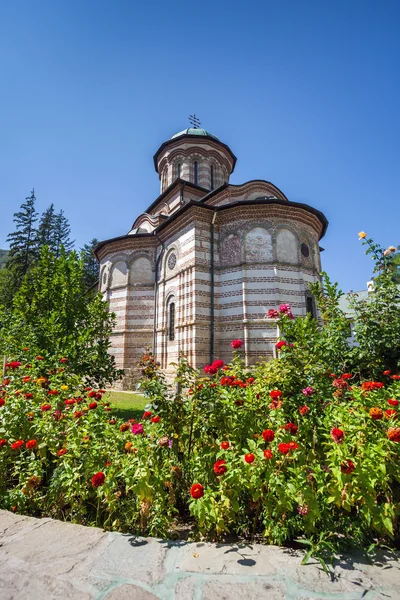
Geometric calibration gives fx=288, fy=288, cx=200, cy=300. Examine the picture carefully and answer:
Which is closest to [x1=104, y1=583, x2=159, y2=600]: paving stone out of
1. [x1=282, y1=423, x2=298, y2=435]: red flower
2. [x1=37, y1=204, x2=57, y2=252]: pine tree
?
[x1=282, y1=423, x2=298, y2=435]: red flower

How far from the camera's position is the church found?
10859mm

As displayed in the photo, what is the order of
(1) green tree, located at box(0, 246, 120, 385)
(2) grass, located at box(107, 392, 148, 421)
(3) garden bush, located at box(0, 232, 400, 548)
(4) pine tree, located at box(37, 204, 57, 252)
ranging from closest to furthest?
(3) garden bush, located at box(0, 232, 400, 548), (1) green tree, located at box(0, 246, 120, 385), (2) grass, located at box(107, 392, 148, 421), (4) pine tree, located at box(37, 204, 57, 252)

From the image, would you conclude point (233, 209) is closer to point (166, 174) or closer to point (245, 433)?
point (166, 174)

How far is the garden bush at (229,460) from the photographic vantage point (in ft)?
6.52

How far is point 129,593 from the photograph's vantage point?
1.52 m

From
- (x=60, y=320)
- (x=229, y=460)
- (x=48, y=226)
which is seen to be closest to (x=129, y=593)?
(x=229, y=460)

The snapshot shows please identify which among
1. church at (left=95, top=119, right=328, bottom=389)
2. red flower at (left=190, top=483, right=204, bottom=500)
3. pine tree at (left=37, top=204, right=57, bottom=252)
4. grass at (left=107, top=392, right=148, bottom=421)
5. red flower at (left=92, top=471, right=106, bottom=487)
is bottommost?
grass at (left=107, top=392, right=148, bottom=421)

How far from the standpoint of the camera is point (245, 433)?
100 inches

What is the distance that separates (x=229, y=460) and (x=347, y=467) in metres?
0.80

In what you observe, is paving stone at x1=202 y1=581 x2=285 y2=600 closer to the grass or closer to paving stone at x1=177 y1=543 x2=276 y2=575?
paving stone at x1=177 y1=543 x2=276 y2=575

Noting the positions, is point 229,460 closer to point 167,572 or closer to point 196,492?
point 196,492

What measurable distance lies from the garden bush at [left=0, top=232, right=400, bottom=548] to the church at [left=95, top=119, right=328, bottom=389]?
7.36 metres

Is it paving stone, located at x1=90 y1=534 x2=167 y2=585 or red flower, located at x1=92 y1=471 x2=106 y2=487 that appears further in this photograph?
red flower, located at x1=92 y1=471 x2=106 y2=487

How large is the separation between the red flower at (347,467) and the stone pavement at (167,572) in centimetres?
50
